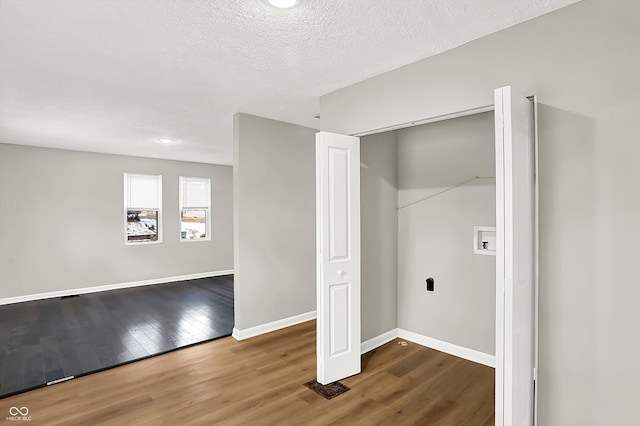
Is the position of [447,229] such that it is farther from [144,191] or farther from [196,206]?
[144,191]

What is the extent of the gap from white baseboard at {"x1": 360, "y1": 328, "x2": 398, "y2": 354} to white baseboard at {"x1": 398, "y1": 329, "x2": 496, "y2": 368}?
4.5 inches

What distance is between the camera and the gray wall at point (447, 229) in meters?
3.26

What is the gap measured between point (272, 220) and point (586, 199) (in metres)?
3.29

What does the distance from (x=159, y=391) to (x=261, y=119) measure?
3.16 metres

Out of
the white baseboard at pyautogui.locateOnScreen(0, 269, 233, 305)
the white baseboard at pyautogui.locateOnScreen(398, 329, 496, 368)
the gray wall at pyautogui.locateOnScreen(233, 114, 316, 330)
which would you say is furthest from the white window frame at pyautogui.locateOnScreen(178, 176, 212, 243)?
the white baseboard at pyautogui.locateOnScreen(398, 329, 496, 368)

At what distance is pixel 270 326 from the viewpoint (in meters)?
4.28

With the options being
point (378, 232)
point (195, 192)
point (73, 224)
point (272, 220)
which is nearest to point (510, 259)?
→ point (378, 232)

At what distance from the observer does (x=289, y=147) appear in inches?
180

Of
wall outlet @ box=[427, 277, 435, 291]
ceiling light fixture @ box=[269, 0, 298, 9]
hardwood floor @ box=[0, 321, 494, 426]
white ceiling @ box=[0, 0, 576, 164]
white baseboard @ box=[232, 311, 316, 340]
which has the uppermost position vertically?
white ceiling @ box=[0, 0, 576, 164]

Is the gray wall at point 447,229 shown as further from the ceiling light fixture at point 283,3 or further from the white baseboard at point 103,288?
the white baseboard at point 103,288

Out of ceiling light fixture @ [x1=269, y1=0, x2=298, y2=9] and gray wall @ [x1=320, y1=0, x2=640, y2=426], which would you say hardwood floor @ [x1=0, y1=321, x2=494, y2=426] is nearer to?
gray wall @ [x1=320, y1=0, x2=640, y2=426]

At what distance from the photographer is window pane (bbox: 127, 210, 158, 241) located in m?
6.93

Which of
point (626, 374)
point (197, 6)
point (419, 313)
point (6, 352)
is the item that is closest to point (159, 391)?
point (6, 352)

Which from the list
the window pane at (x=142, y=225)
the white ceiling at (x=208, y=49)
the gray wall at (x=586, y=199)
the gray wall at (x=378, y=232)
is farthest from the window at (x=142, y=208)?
the gray wall at (x=586, y=199)
